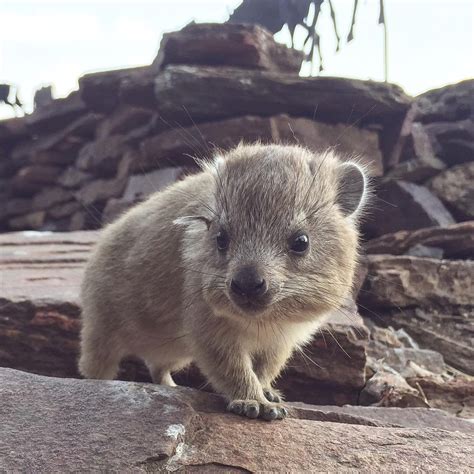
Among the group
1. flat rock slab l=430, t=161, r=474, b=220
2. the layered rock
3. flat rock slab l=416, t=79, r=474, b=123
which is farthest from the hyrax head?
flat rock slab l=416, t=79, r=474, b=123

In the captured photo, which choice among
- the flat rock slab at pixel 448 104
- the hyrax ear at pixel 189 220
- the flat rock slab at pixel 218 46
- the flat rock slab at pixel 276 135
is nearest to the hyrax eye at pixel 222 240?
the hyrax ear at pixel 189 220

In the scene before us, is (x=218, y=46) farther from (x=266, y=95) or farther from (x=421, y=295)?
(x=421, y=295)

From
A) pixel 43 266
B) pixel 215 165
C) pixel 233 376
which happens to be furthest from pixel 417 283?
pixel 43 266

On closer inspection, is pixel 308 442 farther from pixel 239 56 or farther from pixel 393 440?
pixel 239 56

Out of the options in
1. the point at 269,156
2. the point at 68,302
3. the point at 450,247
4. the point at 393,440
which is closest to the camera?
the point at 393,440

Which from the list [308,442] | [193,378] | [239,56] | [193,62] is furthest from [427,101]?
[308,442]

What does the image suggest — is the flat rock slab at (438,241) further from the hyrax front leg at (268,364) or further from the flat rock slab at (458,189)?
the hyrax front leg at (268,364)
